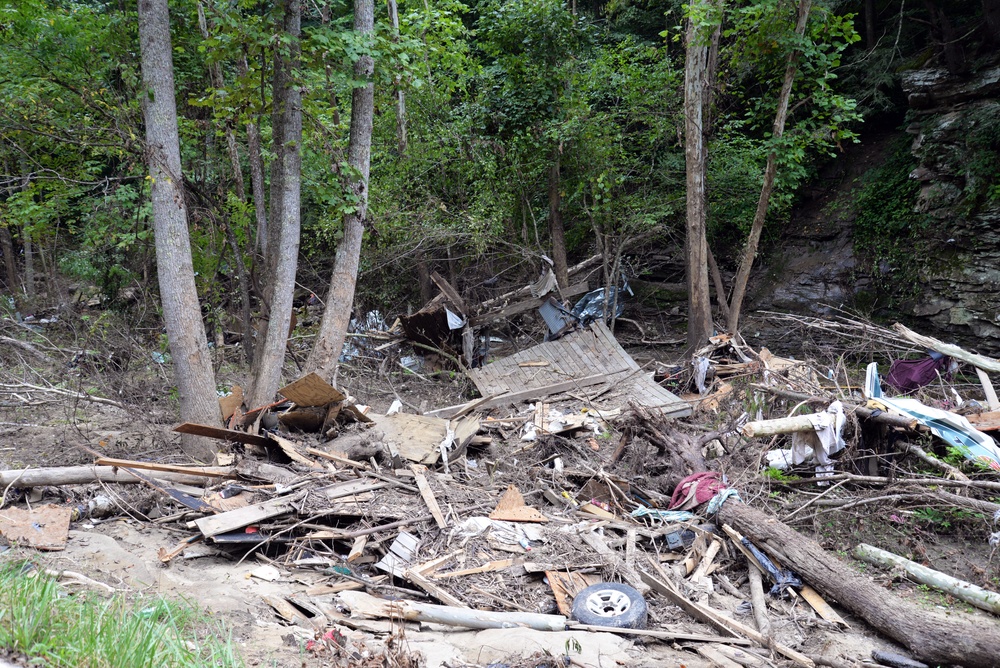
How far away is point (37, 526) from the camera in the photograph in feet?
18.0

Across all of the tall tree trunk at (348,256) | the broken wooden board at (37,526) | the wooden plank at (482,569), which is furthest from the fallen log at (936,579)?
the tall tree trunk at (348,256)

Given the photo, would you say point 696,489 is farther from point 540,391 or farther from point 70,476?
point 70,476

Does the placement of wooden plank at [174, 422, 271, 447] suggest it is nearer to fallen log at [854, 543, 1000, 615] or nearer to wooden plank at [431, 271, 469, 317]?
fallen log at [854, 543, 1000, 615]

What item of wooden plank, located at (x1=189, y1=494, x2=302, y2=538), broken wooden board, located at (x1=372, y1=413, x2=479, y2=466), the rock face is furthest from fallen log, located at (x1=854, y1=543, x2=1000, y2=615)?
the rock face

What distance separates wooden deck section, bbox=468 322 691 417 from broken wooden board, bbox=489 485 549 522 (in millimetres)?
3760

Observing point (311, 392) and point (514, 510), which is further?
point (311, 392)

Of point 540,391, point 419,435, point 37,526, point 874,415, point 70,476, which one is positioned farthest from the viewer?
point 540,391

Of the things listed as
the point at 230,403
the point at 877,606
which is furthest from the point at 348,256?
the point at 877,606

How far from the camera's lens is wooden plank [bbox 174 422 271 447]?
7074 millimetres

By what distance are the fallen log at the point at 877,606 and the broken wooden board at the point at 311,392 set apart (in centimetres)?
469

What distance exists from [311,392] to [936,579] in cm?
657

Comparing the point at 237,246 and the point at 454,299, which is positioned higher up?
the point at 237,246

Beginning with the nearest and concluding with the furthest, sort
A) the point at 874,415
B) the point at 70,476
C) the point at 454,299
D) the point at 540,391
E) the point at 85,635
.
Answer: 1. the point at 85,635
2. the point at 70,476
3. the point at 874,415
4. the point at 540,391
5. the point at 454,299

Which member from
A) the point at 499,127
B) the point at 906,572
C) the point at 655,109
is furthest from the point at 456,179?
the point at 906,572
